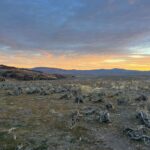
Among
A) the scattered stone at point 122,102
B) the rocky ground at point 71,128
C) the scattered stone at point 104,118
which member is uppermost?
the scattered stone at point 122,102

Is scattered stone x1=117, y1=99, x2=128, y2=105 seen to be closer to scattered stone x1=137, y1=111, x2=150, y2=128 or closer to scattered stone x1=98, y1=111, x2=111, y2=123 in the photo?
scattered stone x1=137, y1=111, x2=150, y2=128

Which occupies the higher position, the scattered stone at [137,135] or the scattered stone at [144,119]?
the scattered stone at [144,119]

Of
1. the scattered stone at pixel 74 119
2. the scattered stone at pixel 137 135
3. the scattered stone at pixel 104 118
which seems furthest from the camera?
the scattered stone at pixel 104 118

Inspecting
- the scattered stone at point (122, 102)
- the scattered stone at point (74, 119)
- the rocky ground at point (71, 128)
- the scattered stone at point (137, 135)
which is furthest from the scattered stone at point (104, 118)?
the scattered stone at point (122, 102)

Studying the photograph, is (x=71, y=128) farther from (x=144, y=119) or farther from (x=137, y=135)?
(x=144, y=119)

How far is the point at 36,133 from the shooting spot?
13.6m

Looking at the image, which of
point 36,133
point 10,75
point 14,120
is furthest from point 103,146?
point 10,75

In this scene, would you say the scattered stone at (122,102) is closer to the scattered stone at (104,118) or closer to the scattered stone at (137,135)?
the scattered stone at (104,118)

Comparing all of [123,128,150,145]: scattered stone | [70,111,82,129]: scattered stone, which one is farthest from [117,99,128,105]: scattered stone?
[123,128,150,145]: scattered stone

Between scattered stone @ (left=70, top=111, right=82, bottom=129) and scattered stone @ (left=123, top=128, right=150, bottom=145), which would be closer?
scattered stone @ (left=123, top=128, right=150, bottom=145)

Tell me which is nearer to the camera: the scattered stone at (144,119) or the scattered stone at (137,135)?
the scattered stone at (137,135)

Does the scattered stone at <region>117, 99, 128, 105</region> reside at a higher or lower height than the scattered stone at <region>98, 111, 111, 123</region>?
higher

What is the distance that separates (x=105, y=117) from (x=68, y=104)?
6.17m

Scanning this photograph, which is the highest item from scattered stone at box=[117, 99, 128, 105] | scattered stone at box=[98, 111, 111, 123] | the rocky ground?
scattered stone at box=[117, 99, 128, 105]
